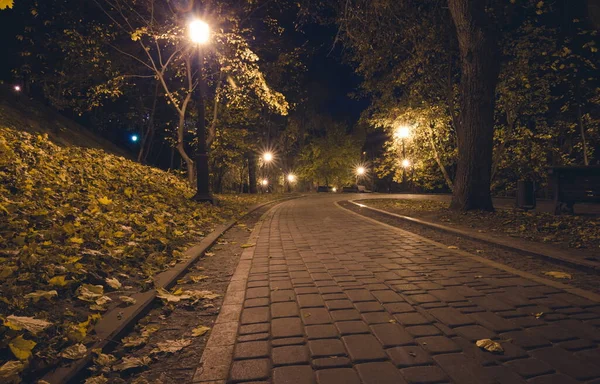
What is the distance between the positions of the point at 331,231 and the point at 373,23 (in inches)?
259

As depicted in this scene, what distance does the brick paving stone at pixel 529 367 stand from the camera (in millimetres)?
2240

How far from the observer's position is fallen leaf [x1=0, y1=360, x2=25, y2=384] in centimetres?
196

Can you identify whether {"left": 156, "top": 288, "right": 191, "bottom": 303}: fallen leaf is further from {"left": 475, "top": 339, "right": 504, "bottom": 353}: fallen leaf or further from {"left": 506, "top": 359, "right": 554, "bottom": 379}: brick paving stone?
{"left": 506, "top": 359, "right": 554, "bottom": 379}: brick paving stone

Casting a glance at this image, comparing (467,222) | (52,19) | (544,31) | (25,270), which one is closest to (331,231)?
(467,222)

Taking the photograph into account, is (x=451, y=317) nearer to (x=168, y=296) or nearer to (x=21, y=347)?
(x=168, y=296)

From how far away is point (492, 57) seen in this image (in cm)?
995

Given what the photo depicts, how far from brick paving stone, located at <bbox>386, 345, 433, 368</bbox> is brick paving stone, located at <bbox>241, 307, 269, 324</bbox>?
3.93ft

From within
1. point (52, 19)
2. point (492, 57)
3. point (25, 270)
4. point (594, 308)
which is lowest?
point (594, 308)

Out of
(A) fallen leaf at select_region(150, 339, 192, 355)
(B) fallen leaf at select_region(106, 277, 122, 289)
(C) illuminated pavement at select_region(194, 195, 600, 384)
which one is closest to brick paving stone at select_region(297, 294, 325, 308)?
(C) illuminated pavement at select_region(194, 195, 600, 384)

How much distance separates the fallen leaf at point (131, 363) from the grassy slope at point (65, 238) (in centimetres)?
36

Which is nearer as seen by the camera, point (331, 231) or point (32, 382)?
point (32, 382)

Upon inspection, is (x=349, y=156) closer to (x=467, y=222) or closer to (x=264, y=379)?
(x=467, y=222)

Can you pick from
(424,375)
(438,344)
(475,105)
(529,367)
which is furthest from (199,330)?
(475,105)

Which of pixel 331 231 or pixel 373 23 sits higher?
pixel 373 23
